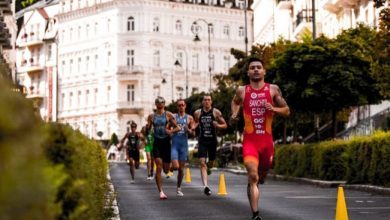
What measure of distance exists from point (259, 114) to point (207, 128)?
332 inches

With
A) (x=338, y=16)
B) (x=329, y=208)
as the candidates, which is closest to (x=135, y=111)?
(x=338, y=16)

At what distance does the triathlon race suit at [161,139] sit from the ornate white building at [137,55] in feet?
334

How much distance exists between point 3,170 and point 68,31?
136 m

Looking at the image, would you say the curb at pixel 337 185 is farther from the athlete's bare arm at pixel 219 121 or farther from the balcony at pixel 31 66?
the balcony at pixel 31 66

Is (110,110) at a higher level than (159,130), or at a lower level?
higher

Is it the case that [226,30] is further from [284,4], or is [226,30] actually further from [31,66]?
[284,4]

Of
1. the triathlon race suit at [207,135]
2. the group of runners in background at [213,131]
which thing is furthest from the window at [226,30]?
the triathlon race suit at [207,135]

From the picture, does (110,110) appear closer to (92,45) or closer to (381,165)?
(92,45)

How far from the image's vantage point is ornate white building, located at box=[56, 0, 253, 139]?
4968 inches

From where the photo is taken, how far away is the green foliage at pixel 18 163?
2164 millimetres

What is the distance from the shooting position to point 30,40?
144625 mm

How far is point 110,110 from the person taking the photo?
4978 inches

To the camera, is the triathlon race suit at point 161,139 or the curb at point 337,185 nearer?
the triathlon race suit at point 161,139

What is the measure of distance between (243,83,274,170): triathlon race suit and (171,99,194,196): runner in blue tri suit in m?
8.33
